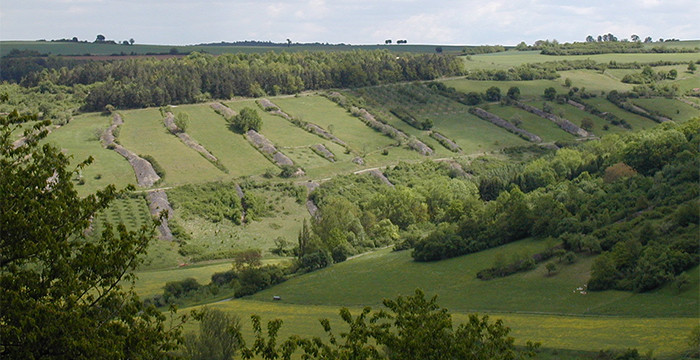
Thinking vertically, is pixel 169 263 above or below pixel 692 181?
below

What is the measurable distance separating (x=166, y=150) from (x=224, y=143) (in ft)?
38.8

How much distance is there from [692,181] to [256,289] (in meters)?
46.9

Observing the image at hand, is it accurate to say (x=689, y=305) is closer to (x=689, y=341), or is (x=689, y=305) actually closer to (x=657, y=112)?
(x=689, y=341)

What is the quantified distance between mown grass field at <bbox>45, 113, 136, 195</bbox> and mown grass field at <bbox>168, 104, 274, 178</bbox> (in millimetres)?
15932

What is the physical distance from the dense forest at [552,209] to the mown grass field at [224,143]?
14.3 meters

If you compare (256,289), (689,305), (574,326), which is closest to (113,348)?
(574,326)

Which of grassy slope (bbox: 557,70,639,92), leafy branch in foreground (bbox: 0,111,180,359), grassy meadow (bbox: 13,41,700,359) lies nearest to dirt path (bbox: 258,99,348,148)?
grassy meadow (bbox: 13,41,700,359)

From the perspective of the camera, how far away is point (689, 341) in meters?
41.5

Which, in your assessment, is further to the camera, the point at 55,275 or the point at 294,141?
the point at 294,141

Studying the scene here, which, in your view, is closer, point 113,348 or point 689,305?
point 113,348

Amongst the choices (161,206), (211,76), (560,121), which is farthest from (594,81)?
(161,206)

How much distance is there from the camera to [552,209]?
81.5 metres

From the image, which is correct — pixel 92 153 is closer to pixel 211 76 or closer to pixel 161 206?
pixel 161 206

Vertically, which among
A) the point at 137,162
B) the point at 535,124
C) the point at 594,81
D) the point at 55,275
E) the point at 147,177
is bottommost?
the point at 147,177
